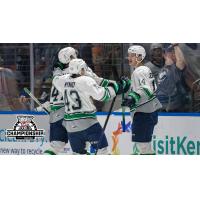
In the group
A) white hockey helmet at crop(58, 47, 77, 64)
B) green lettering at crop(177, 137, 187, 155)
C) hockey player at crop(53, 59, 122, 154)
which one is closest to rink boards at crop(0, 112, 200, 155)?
green lettering at crop(177, 137, 187, 155)

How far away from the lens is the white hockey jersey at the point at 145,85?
25.5 feet

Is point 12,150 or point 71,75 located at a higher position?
point 71,75

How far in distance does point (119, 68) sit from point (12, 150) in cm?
146

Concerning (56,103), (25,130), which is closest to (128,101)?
(56,103)

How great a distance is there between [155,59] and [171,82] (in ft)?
0.97

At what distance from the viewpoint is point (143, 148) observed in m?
7.83

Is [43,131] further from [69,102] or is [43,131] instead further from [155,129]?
[155,129]

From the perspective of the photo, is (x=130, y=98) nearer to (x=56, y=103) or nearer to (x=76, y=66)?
(x=76, y=66)

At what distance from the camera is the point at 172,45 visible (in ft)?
25.3

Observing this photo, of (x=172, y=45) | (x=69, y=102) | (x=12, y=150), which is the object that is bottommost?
(x=12, y=150)

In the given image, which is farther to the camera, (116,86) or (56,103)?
(56,103)

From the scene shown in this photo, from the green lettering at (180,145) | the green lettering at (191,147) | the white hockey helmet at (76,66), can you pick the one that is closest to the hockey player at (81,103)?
the white hockey helmet at (76,66)

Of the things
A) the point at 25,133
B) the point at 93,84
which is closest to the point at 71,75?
the point at 93,84

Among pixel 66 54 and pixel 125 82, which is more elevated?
pixel 66 54
